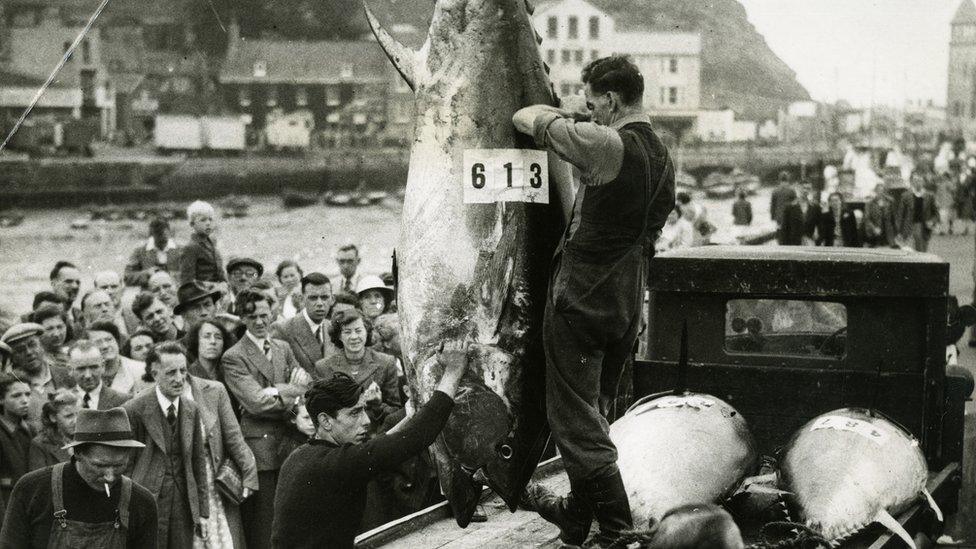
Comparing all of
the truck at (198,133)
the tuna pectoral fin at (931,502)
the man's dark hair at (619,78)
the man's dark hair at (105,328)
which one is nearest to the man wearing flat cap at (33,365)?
the man's dark hair at (105,328)

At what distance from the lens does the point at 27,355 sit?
7207mm

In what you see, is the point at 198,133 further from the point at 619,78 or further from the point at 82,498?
the point at 619,78

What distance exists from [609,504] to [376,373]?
3.42m

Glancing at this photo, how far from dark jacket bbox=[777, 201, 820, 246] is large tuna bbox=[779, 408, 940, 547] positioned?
18.1m

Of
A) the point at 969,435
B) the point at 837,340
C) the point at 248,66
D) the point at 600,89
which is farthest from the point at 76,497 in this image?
the point at 248,66

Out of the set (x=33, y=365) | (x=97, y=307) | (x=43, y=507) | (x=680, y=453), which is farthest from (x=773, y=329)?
(x=97, y=307)

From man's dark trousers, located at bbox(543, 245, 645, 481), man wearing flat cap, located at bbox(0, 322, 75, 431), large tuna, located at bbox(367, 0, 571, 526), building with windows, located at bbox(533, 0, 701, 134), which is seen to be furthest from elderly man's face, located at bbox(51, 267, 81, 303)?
building with windows, located at bbox(533, 0, 701, 134)

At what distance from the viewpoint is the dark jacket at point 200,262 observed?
32.2 ft

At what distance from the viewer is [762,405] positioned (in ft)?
21.2

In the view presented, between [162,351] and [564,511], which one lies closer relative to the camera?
[564,511]

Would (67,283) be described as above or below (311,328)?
above

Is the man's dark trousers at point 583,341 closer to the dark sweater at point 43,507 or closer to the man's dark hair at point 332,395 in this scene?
the man's dark hair at point 332,395

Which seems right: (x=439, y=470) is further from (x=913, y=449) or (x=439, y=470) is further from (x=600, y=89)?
(x=913, y=449)

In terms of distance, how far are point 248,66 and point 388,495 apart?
20.0 metres
